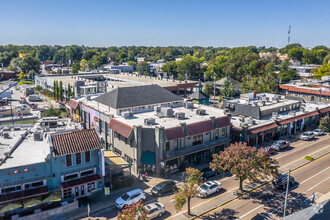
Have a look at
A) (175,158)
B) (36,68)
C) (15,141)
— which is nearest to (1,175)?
(15,141)

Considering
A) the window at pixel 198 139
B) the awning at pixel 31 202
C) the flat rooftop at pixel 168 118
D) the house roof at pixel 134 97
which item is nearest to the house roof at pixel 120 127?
the flat rooftop at pixel 168 118

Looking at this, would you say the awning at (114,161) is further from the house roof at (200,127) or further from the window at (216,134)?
the window at (216,134)

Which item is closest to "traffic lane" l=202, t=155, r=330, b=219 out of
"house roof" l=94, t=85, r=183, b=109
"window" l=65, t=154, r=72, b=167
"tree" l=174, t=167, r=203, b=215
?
"tree" l=174, t=167, r=203, b=215

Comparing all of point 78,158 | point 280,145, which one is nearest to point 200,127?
point 280,145

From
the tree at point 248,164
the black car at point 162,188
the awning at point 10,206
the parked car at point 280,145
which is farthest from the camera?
the parked car at point 280,145

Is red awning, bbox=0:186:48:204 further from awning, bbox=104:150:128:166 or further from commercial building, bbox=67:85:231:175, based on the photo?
commercial building, bbox=67:85:231:175
